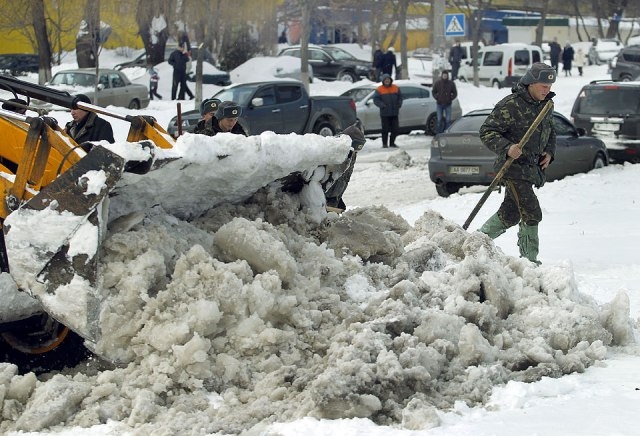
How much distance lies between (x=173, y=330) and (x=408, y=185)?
12.1m

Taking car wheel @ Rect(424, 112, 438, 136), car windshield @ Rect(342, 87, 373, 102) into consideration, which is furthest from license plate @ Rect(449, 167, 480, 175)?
car windshield @ Rect(342, 87, 373, 102)

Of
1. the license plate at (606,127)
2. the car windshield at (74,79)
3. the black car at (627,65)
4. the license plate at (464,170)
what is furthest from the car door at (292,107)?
the black car at (627,65)

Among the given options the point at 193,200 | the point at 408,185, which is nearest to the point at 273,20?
the point at 408,185

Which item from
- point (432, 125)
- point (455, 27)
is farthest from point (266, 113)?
point (455, 27)

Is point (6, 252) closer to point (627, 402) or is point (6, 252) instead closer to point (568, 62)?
point (627, 402)

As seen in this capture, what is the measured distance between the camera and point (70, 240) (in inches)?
231

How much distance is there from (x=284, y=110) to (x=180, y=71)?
456 inches

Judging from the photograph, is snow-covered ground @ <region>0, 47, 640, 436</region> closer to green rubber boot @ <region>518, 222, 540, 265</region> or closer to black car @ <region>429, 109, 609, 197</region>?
green rubber boot @ <region>518, 222, 540, 265</region>

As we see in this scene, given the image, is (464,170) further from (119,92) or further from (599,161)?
(119,92)

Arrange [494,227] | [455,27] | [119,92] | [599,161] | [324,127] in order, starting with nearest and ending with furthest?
1. [494,227]
2. [599,161]
3. [324,127]
4. [455,27]
5. [119,92]

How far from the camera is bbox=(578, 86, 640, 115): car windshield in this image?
1945cm

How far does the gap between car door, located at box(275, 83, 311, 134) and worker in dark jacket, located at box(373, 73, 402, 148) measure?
179 centimetres

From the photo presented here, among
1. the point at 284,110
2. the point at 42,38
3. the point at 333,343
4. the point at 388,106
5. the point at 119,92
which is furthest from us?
the point at 42,38

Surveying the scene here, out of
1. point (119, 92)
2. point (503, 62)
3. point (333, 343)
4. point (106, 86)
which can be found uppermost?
point (333, 343)
